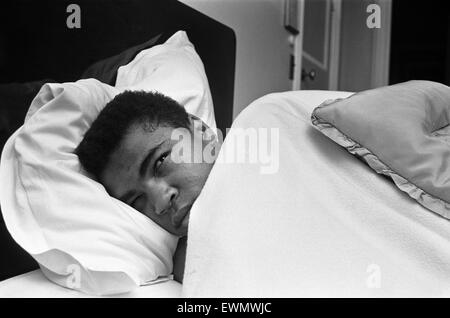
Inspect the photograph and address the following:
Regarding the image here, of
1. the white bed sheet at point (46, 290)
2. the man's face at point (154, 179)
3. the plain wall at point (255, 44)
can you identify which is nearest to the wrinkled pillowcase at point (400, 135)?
the man's face at point (154, 179)

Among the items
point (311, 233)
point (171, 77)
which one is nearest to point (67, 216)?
point (311, 233)

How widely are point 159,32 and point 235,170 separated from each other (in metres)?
0.62

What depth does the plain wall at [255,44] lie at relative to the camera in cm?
167

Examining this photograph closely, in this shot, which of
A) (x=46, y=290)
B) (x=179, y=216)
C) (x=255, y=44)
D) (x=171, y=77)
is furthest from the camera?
(x=255, y=44)

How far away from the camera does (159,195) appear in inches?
32.6

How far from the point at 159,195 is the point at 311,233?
9.8 inches

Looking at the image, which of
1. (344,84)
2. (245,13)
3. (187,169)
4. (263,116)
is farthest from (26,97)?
(344,84)

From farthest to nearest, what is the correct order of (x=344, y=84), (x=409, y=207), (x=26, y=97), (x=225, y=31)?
(x=344, y=84), (x=225, y=31), (x=26, y=97), (x=409, y=207)

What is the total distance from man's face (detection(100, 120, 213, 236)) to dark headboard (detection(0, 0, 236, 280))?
0.60 ft

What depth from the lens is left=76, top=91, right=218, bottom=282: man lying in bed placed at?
2.73ft

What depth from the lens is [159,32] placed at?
129cm

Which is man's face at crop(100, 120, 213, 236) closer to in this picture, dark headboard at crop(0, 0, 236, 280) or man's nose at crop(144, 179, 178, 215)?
man's nose at crop(144, 179, 178, 215)

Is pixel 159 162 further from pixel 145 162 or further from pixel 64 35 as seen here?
pixel 64 35
